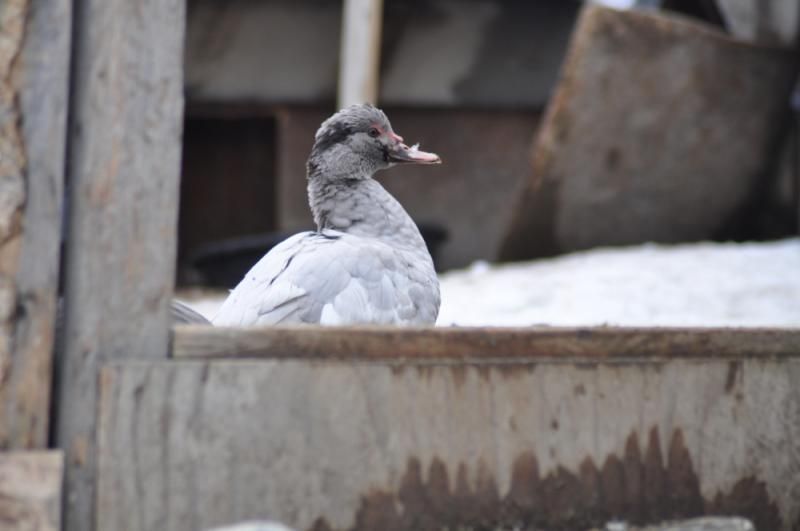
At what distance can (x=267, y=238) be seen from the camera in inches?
307

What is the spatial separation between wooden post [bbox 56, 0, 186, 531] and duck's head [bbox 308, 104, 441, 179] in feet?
6.26

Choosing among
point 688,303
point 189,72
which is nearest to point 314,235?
point 688,303

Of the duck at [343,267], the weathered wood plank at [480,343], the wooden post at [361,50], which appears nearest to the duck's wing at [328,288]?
the duck at [343,267]

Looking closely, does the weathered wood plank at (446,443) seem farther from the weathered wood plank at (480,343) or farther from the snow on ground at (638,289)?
the snow on ground at (638,289)

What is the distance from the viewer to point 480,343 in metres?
2.42

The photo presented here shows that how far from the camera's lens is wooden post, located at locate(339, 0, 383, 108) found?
751 centimetres

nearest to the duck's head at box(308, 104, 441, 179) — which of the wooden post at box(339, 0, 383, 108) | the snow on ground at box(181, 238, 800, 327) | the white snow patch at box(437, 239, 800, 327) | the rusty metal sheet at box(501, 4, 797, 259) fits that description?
the white snow patch at box(437, 239, 800, 327)

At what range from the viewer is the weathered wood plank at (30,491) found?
2.08m

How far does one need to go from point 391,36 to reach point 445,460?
6362 millimetres

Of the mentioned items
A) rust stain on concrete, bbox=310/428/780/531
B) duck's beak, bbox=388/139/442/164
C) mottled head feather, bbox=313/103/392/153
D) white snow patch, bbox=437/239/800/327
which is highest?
mottled head feather, bbox=313/103/392/153

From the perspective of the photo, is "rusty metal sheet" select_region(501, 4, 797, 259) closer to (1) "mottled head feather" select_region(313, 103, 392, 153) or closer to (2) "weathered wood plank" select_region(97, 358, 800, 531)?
(1) "mottled head feather" select_region(313, 103, 392, 153)

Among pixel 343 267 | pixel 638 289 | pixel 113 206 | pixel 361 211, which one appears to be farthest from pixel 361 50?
pixel 113 206

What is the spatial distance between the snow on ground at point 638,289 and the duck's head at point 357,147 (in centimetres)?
124

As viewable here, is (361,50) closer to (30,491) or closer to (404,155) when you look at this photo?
(404,155)
